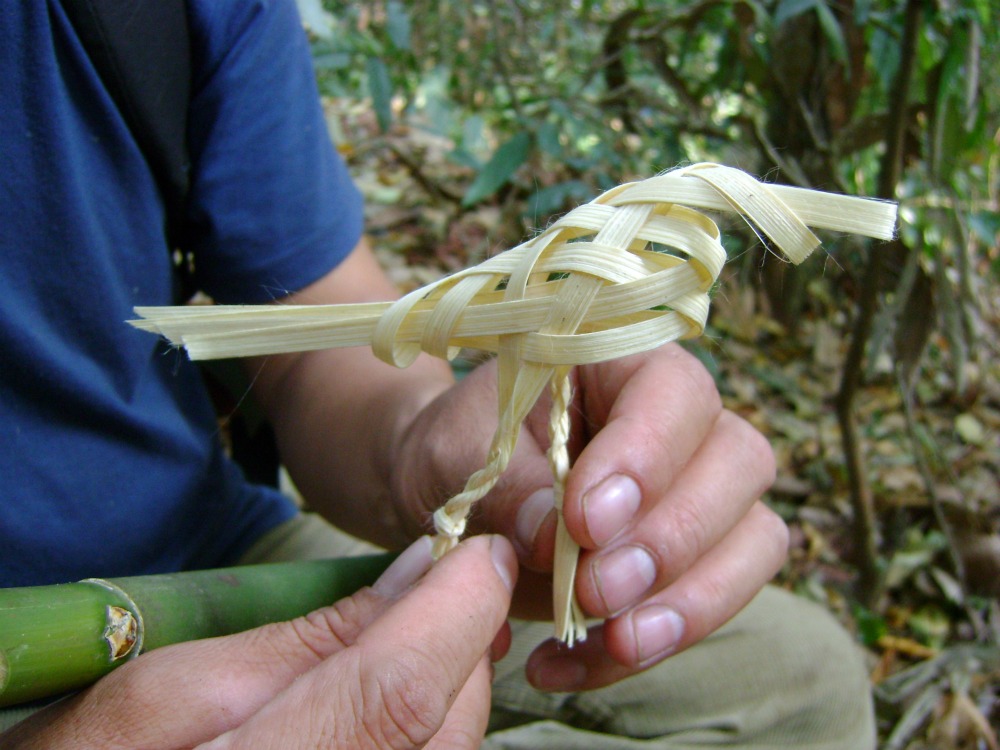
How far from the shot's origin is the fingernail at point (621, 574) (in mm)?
577

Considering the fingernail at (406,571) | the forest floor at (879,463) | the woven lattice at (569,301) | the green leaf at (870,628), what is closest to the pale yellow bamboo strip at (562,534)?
the woven lattice at (569,301)

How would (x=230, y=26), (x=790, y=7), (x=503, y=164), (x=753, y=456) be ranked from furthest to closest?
(x=503, y=164), (x=790, y=7), (x=230, y=26), (x=753, y=456)

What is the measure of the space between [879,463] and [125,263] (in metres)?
1.59

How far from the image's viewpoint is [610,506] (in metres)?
0.55

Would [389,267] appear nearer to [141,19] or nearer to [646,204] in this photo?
[141,19]

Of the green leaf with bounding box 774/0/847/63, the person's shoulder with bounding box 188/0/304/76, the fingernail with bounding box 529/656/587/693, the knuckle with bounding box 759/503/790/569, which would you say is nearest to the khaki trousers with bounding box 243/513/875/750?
the fingernail with bounding box 529/656/587/693

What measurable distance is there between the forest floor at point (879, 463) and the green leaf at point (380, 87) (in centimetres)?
33

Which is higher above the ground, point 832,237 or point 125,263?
point 125,263

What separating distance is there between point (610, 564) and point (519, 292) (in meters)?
0.24

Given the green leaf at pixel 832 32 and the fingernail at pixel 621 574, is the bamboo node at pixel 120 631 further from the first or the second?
the green leaf at pixel 832 32

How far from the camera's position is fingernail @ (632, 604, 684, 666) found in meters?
0.62

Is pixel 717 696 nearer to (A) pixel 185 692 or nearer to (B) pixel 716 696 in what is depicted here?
(B) pixel 716 696

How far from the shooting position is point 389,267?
1904 millimetres

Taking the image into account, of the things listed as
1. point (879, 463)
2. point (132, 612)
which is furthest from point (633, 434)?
point (879, 463)
